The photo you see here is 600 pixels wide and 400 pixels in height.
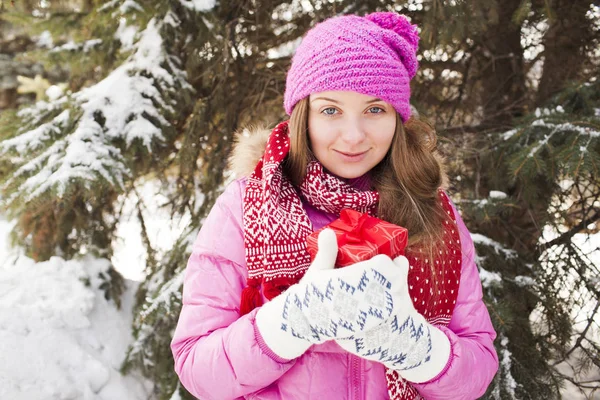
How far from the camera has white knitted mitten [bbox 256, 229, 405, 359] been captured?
1.02 meters

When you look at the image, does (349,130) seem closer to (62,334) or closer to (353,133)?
(353,133)

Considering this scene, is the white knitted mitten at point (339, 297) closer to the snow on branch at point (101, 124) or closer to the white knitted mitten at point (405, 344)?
the white knitted mitten at point (405, 344)

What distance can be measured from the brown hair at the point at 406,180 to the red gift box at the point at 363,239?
33 cm

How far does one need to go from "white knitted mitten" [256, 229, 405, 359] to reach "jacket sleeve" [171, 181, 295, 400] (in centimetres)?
18

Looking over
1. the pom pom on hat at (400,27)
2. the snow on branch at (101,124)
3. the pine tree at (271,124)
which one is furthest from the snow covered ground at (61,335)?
the pom pom on hat at (400,27)

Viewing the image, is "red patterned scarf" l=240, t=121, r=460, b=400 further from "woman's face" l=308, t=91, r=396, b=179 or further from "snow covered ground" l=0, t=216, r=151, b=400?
"snow covered ground" l=0, t=216, r=151, b=400

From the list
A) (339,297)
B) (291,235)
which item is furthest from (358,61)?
(339,297)

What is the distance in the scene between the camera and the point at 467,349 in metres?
1.41

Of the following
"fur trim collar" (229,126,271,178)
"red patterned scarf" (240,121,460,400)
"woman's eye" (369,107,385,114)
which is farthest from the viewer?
"fur trim collar" (229,126,271,178)

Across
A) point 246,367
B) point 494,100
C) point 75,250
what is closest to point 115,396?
point 75,250

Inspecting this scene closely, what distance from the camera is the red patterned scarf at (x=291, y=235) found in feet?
4.48

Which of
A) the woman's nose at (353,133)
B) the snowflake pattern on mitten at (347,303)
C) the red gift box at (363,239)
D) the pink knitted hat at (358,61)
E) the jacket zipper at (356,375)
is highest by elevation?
the pink knitted hat at (358,61)

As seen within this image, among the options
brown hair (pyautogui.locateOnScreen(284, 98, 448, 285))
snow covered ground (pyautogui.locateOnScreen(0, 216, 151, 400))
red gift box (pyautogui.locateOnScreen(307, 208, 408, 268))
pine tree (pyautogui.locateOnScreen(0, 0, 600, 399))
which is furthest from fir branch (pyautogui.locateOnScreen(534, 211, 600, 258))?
snow covered ground (pyautogui.locateOnScreen(0, 216, 151, 400))

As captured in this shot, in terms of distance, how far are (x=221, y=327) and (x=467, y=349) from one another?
28.1 inches
